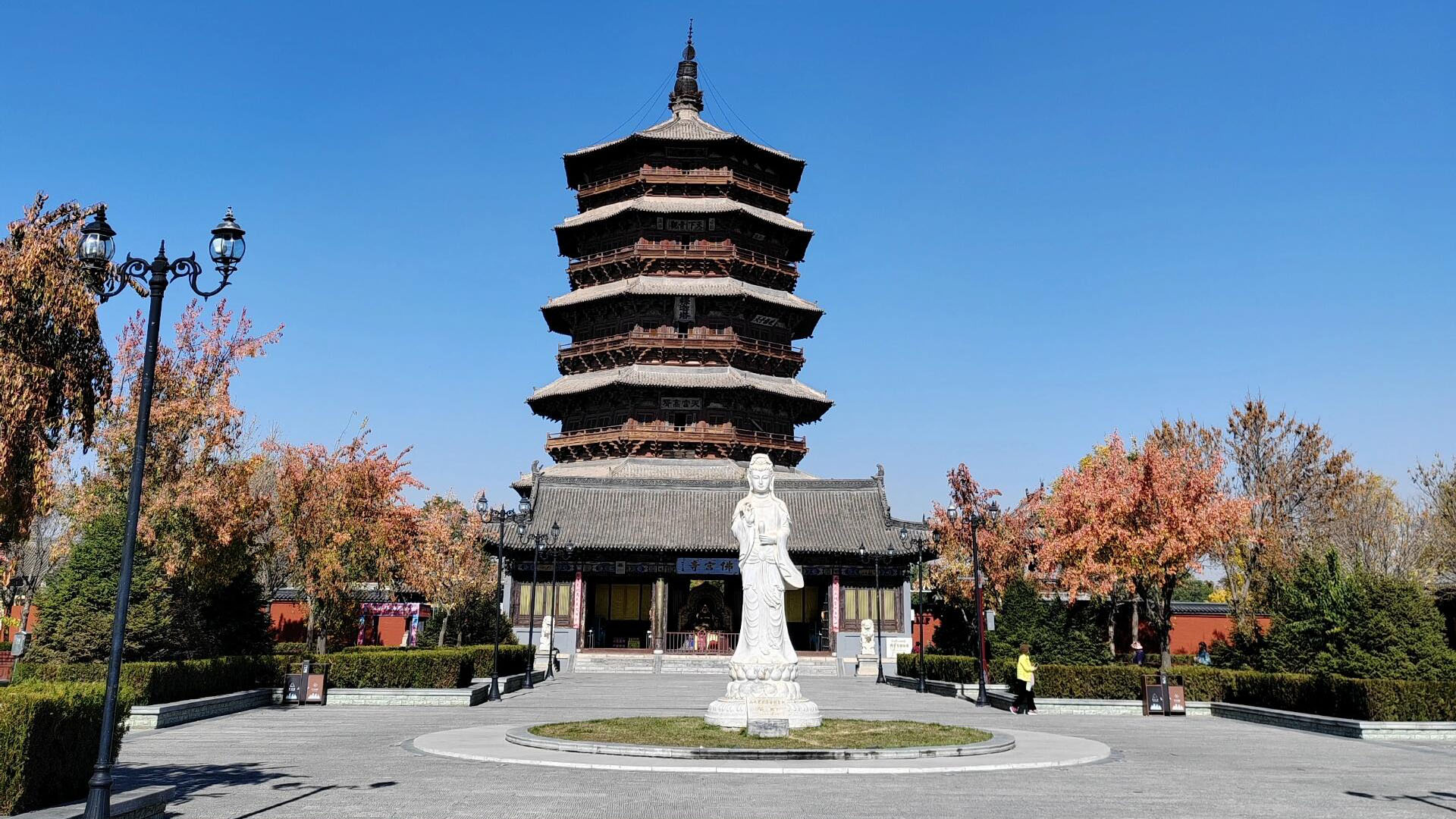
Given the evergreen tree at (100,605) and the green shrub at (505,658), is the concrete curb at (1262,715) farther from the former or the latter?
the evergreen tree at (100,605)

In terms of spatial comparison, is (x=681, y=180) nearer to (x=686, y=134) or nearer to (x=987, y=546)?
(x=686, y=134)

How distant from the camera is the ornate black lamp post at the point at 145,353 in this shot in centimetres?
916

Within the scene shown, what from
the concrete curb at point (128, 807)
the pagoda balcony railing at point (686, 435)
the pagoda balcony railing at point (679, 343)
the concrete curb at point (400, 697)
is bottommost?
the concrete curb at point (400, 697)

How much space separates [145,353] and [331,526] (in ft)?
65.9

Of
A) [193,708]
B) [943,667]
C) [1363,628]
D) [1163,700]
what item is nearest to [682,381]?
[943,667]

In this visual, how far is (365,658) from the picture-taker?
26.2 metres

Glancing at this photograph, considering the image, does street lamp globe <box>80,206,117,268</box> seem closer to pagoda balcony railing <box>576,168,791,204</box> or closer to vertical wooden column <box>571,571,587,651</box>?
vertical wooden column <box>571,571,587,651</box>

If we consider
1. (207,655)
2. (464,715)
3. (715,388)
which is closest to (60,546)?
(207,655)

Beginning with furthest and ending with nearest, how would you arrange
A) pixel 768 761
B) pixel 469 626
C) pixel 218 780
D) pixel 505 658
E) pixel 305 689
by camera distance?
pixel 469 626, pixel 505 658, pixel 305 689, pixel 768 761, pixel 218 780

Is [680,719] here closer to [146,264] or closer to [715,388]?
[146,264]

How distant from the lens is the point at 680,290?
165ft

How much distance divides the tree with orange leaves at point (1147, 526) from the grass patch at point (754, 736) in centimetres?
1303

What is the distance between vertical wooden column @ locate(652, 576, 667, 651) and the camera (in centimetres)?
4281

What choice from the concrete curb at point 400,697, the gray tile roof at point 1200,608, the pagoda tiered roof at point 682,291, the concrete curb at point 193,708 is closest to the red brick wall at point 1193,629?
the gray tile roof at point 1200,608
